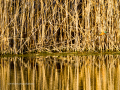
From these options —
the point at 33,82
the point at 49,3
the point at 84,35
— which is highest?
the point at 49,3

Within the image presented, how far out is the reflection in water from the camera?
5.73 meters

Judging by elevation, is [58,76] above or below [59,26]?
below

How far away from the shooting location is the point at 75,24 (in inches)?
452

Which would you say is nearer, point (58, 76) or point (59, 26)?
point (58, 76)

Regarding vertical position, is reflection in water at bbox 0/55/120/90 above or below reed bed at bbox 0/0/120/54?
below

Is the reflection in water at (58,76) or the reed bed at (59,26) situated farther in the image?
the reed bed at (59,26)

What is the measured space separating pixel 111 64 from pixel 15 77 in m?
2.72

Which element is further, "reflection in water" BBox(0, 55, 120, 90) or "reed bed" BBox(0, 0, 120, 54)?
"reed bed" BBox(0, 0, 120, 54)

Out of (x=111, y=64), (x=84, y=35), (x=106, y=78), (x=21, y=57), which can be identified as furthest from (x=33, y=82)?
(x=84, y=35)

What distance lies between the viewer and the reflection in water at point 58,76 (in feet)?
18.8

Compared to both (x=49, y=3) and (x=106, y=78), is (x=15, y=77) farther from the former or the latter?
(x=49, y=3)

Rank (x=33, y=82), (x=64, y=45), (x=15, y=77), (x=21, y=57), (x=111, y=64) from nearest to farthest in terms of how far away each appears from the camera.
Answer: (x=33, y=82) → (x=15, y=77) → (x=111, y=64) → (x=21, y=57) → (x=64, y=45)

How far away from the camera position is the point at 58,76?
6785 millimetres

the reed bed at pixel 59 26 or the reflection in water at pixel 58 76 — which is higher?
the reed bed at pixel 59 26
